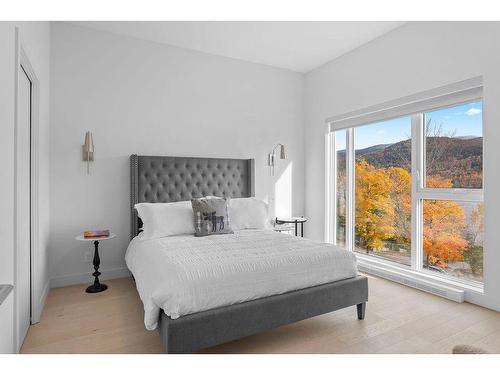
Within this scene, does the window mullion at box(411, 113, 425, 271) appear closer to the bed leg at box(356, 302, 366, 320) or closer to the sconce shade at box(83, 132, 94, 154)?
the bed leg at box(356, 302, 366, 320)

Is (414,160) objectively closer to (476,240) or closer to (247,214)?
(476,240)

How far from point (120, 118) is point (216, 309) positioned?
8.75 ft

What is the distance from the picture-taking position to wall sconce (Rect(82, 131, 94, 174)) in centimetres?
334

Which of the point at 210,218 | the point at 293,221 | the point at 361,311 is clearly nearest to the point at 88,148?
the point at 210,218

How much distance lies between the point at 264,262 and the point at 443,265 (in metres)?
2.28

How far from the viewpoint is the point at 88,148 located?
334 centimetres

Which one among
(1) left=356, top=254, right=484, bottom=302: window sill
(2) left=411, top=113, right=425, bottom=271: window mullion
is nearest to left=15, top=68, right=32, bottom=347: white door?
(1) left=356, top=254, right=484, bottom=302: window sill

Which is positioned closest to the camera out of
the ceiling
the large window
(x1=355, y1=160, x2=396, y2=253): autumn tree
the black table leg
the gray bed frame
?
the gray bed frame

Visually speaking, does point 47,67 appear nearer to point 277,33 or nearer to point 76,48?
point 76,48

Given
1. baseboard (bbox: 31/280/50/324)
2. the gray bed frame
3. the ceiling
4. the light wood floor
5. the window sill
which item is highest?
the ceiling

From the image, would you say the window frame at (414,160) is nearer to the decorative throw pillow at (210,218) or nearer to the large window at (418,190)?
the large window at (418,190)

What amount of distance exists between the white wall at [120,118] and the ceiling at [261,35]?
0.17 meters

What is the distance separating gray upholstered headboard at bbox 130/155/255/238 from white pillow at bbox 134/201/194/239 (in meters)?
0.42

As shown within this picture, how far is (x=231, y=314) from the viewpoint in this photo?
1.95 meters
